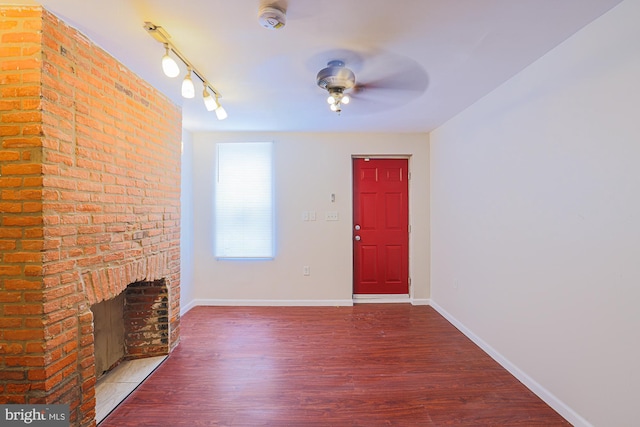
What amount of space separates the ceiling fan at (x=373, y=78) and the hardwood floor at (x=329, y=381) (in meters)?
2.21

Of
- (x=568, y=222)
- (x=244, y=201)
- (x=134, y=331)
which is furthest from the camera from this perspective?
(x=244, y=201)

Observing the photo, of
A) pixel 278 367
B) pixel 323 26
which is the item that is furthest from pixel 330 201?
pixel 323 26

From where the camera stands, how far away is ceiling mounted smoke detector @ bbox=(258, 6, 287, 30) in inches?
55.4

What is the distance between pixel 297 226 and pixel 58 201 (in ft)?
8.70

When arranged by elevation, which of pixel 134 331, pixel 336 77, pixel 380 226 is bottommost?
pixel 134 331

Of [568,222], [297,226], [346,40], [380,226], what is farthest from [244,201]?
[568,222]

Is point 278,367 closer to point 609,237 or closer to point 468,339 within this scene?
point 468,339

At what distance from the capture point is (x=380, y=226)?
404cm

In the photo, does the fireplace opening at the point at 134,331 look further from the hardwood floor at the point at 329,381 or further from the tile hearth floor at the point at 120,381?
the hardwood floor at the point at 329,381

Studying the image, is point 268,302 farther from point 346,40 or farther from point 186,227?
point 346,40

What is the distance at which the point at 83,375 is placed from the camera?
64.5 inches

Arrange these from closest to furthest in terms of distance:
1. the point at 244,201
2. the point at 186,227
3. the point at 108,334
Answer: the point at 108,334 < the point at 186,227 < the point at 244,201

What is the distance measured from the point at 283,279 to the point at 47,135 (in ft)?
9.61

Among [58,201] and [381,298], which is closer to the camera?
[58,201]
